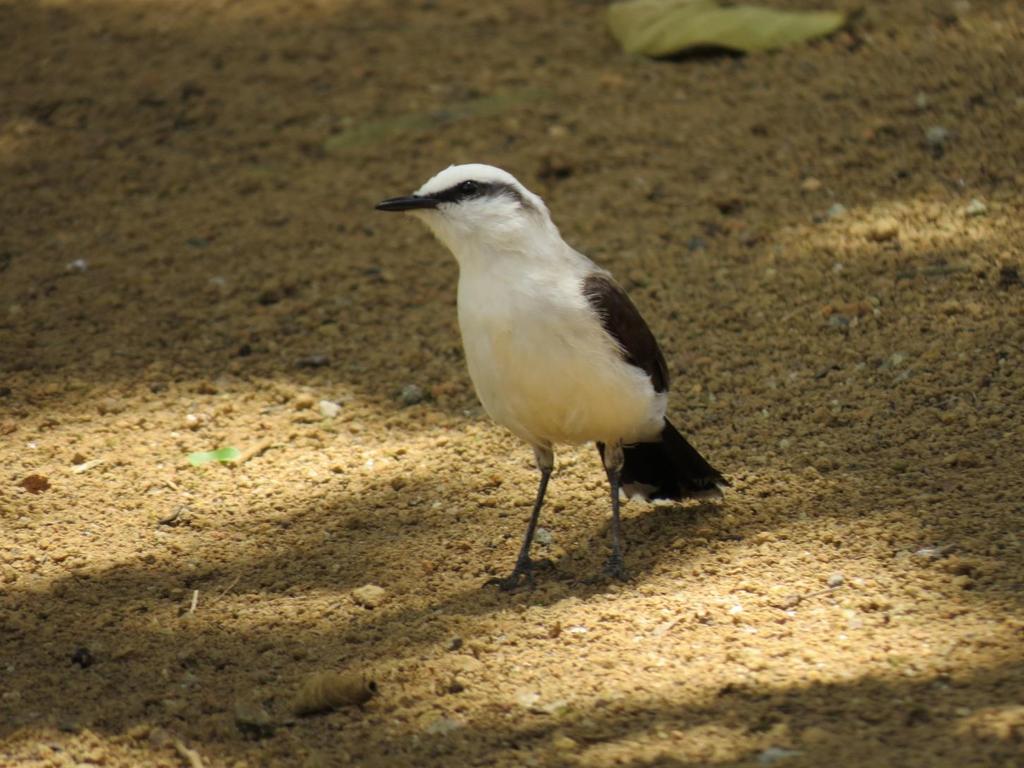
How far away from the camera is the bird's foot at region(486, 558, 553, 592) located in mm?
5145

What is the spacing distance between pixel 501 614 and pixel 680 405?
1.84 meters

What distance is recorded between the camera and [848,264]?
23.2 ft

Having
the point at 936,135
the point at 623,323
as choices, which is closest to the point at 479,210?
the point at 623,323

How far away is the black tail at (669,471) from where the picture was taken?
545 centimetres

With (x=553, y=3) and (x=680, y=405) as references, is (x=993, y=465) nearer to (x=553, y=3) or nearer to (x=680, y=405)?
(x=680, y=405)

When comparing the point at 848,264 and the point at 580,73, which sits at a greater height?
the point at 580,73

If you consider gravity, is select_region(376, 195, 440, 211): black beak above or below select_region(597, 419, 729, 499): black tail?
above

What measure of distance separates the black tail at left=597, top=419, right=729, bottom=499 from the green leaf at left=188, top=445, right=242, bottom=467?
1825 mm

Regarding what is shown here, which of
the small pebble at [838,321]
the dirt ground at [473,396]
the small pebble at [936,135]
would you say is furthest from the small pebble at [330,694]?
Answer: the small pebble at [936,135]

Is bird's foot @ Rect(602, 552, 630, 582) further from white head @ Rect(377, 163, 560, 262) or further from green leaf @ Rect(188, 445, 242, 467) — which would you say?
green leaf @ Rect(188, 445, 242, 467)

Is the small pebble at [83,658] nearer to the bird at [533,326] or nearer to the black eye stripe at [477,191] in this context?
the bird at [533,326]

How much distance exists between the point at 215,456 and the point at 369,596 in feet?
5.12

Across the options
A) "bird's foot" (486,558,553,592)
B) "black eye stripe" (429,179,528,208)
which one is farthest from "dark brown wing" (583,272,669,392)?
"bird's foot" (486,558,553,592)

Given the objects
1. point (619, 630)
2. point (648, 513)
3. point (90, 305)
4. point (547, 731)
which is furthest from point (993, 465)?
point (90, 305)
